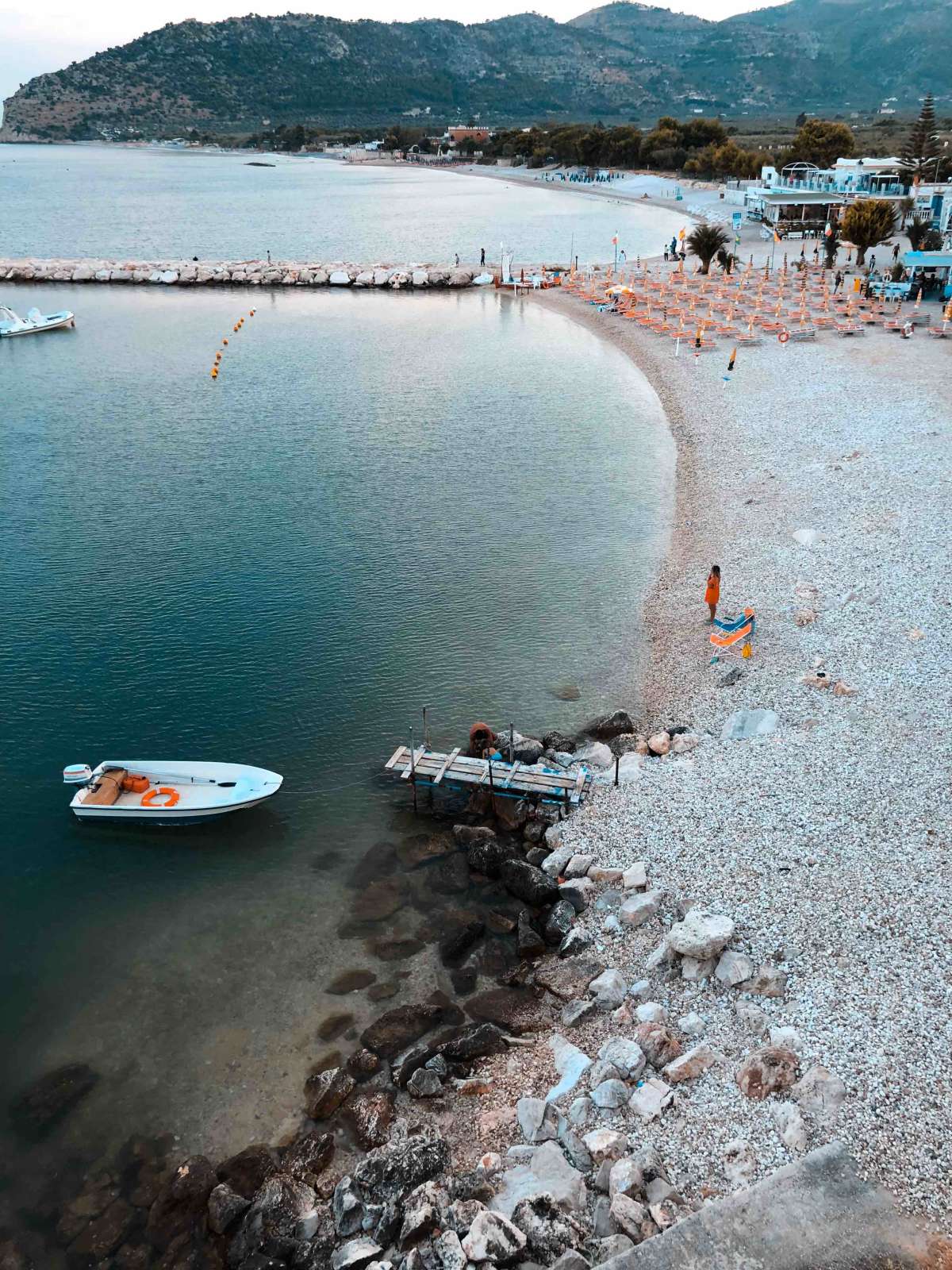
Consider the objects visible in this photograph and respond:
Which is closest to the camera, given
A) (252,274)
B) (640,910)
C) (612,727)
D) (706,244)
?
(640,910)

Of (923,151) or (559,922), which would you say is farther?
(923,151)

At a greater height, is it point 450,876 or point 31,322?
point 31,322

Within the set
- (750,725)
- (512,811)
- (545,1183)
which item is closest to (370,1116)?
(545,1183)

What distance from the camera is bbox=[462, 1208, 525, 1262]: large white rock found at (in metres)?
8.90

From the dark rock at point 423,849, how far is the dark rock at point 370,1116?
4.34 metres

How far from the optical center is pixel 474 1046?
39.3ft

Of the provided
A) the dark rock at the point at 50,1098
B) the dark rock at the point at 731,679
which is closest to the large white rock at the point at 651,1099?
the dark rock at the point at 50,1098

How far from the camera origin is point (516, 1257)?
8.97 m

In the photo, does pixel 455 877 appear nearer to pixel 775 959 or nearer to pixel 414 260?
pixel 775 959

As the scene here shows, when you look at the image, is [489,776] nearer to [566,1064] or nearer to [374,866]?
[374,866]

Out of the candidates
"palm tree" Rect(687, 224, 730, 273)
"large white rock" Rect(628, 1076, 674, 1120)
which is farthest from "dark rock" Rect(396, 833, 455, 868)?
"palm tree" Rect(687, 224, 730, 273)

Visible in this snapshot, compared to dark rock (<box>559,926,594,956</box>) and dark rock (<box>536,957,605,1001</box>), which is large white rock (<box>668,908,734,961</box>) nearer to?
dark rock (<box>536,957,605,1001</box>)

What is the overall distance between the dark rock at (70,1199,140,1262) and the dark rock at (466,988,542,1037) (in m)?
4.68

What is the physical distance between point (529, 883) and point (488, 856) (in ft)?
3.34
